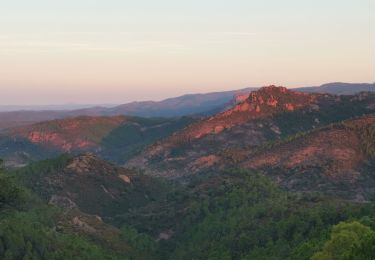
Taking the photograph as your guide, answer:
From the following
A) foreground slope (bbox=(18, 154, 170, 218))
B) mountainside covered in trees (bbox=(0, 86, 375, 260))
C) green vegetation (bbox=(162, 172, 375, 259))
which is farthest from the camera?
foreground slope (bbox=(18, 154, 170, 218))

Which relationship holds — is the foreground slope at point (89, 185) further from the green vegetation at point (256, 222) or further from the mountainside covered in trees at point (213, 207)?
the green vegetation at point (256, 222)

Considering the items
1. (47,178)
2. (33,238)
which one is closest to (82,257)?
(33,238)

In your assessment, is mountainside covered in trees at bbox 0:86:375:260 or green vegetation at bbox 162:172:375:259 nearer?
→ mountainside covered in trees at bbox 0:86:375:260

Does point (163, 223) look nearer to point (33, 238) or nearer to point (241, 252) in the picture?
point (241, 252)

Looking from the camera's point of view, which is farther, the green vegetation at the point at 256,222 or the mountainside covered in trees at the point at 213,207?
the green vegetation at the point at 256,222

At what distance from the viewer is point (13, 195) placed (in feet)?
196

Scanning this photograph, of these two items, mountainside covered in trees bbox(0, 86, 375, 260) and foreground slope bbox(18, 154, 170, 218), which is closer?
mountainside covered in trees bbox(0, 86, 375, 260)

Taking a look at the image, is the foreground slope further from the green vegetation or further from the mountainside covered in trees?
the green vegetation

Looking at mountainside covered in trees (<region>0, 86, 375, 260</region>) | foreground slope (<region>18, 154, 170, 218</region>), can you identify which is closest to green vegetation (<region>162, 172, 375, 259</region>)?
mountainside covered in trees (<region>0, 86, 375, 260</region>)

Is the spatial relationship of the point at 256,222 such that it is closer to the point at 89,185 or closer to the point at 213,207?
the point at 213,207

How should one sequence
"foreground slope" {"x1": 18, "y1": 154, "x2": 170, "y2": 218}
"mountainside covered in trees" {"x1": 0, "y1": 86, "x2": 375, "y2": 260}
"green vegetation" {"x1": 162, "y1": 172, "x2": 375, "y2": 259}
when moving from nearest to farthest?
"mountainside covered in trees" {"x1": 0, "y1": 86, "x2": 375, "y2": 260}
"green vegetation" {"x1": 162, "y1": 172, "x2": 375, "y2": 259}
"foreground slope" {"x1": 18, "y1": 154, "x2": 170, "y2": 218}

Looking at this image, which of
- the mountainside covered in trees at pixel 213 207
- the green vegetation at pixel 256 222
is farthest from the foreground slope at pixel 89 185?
the green vegetation at pixel 256 222

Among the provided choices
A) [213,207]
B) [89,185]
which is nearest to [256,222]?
[213,207]

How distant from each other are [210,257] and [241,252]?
4996 mm
